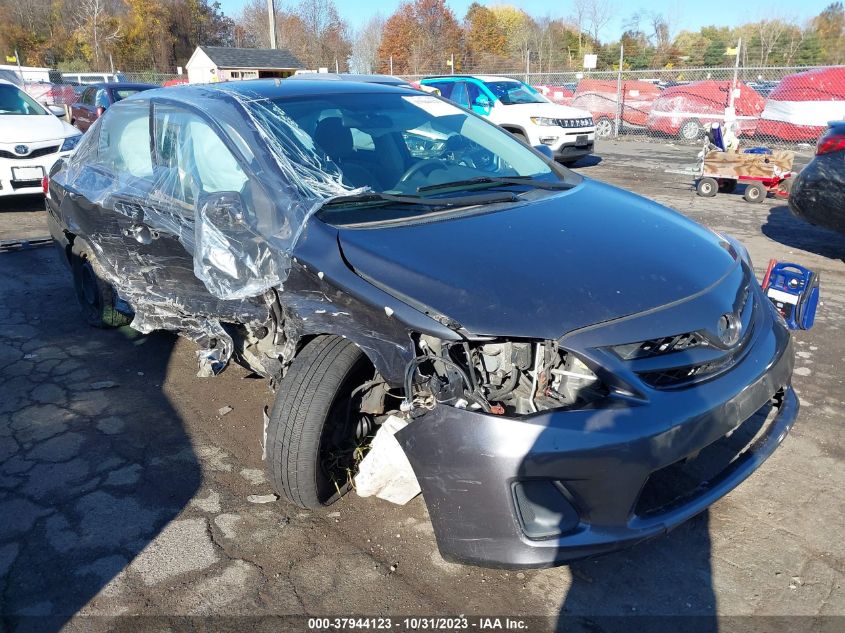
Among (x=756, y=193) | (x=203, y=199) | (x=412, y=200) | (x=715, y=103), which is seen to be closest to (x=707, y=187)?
(x=756, y=193)

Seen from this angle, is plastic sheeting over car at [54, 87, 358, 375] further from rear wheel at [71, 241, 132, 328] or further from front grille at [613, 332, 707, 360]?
front grille at [613, 332, 707, 360]

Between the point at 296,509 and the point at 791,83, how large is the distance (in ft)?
54.0

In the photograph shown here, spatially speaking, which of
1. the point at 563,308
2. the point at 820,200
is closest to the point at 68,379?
the point at 563,308

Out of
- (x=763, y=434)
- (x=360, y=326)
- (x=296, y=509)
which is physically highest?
(x=360, y=326)

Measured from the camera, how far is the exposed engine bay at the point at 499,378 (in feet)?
7.02

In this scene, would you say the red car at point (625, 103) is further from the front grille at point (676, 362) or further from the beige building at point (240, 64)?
the front grille at point (676, 362)

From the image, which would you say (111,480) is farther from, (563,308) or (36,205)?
(36,205)

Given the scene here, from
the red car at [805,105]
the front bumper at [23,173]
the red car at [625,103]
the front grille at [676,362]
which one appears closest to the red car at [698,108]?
the red car at [805,105]

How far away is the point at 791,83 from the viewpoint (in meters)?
15.3

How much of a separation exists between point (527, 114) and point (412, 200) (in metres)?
10.2

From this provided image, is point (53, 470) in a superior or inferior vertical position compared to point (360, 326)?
inferior

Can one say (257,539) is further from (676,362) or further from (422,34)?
(422,34)

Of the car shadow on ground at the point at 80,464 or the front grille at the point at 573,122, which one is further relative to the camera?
the front grille at the point at 573,122

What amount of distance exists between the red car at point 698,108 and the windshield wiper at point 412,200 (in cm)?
1530
